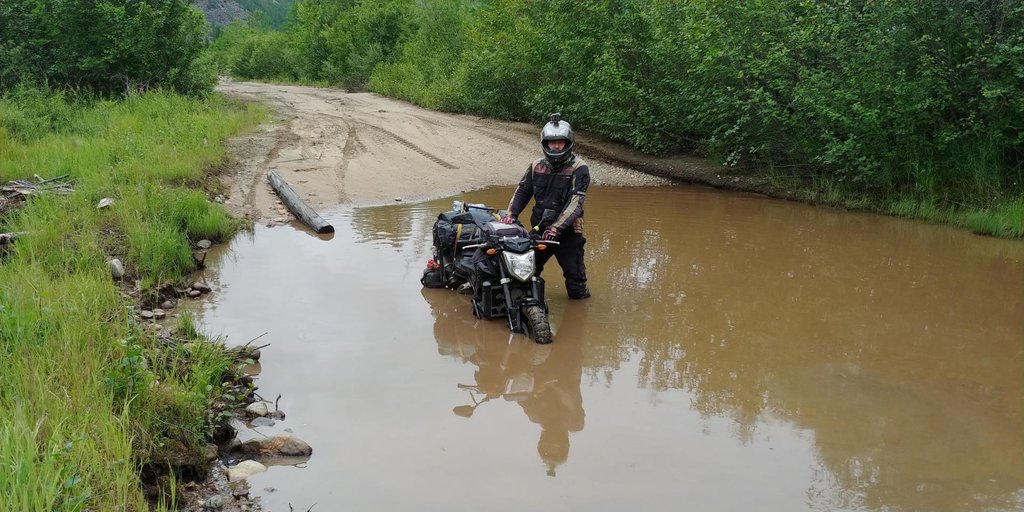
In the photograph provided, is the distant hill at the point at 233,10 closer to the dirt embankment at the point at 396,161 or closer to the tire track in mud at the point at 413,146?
the dirt embankment at the point at 396,161

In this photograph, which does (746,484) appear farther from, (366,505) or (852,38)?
(852,38)

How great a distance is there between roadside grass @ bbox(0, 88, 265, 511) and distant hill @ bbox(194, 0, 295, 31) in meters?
92.9

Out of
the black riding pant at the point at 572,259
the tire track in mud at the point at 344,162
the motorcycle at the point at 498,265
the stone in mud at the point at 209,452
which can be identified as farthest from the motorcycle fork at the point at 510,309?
the tire track in mud at the point at 344,162

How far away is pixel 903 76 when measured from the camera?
1124 cm

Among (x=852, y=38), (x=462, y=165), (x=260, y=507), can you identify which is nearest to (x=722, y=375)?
(x=260, y=507)

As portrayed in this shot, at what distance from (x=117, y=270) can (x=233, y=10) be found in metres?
123

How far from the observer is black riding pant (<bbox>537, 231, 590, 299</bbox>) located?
789 centimetres

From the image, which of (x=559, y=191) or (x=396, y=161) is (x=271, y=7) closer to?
(x=396, y=161)

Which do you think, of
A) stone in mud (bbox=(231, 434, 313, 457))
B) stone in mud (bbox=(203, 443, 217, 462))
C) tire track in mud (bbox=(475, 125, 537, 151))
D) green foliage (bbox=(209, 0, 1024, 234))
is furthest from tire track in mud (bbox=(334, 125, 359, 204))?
stone in mud (bbox=(203, 443, 217, 462))

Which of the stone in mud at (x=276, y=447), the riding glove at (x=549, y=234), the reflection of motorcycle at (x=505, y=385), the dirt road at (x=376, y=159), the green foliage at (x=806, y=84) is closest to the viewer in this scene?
the stone in mud at (x=276, y=447)

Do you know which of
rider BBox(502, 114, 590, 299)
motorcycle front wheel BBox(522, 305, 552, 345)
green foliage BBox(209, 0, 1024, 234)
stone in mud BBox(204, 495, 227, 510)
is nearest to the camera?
stone in mud BBox(204, 495, 227, 510)

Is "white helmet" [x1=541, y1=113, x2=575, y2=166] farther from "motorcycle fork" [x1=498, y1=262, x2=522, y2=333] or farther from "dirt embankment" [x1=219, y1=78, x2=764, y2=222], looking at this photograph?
"dirt embankment" [x1=219, y1=78, x2=764, y2=222]

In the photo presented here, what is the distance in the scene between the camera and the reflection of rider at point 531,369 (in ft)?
18.0

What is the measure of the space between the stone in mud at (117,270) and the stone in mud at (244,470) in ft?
12.5
